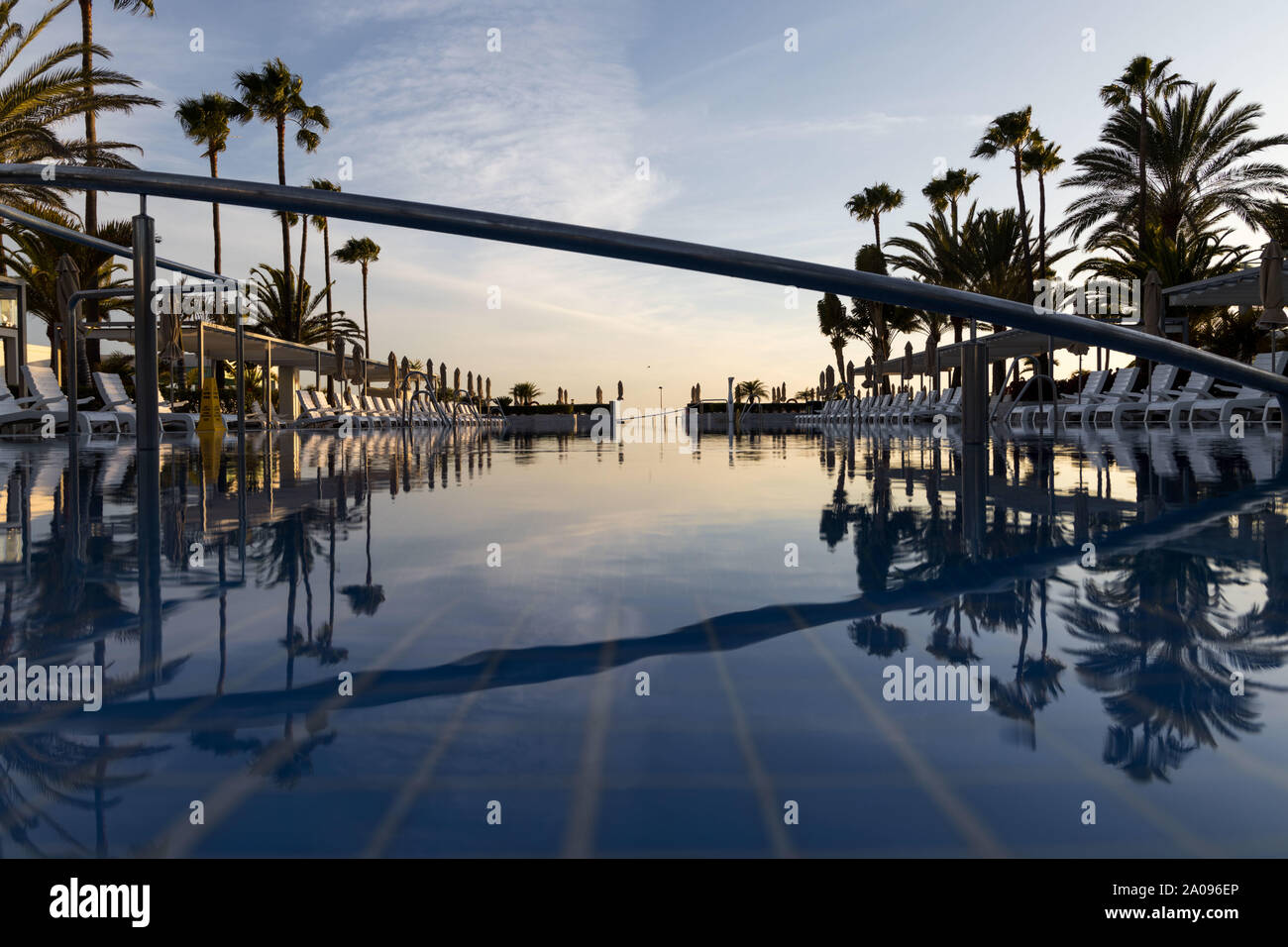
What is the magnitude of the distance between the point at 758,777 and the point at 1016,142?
35872mm

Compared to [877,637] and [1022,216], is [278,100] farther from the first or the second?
[877,637]

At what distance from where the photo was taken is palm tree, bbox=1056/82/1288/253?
1051 inches

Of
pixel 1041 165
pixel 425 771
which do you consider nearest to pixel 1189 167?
pixel 1041 165

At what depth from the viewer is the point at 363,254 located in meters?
52.0

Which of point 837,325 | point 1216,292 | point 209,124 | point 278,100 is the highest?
point 278,100

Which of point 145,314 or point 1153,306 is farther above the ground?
point 1153,306

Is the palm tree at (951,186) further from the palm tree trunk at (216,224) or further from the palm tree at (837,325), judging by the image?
the palm tree trunk at (216,224)

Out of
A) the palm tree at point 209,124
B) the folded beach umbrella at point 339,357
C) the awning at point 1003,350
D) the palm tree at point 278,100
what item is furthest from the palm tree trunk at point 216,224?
the awning at point 1003,350

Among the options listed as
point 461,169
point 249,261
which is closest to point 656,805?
point 461,169

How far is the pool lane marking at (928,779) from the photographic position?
1039 millimetres

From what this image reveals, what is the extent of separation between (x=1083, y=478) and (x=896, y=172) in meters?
43.9

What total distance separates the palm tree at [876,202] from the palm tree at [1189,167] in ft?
59.7

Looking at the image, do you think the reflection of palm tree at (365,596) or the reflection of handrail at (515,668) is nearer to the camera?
the reflection of handrail at (515,668)
